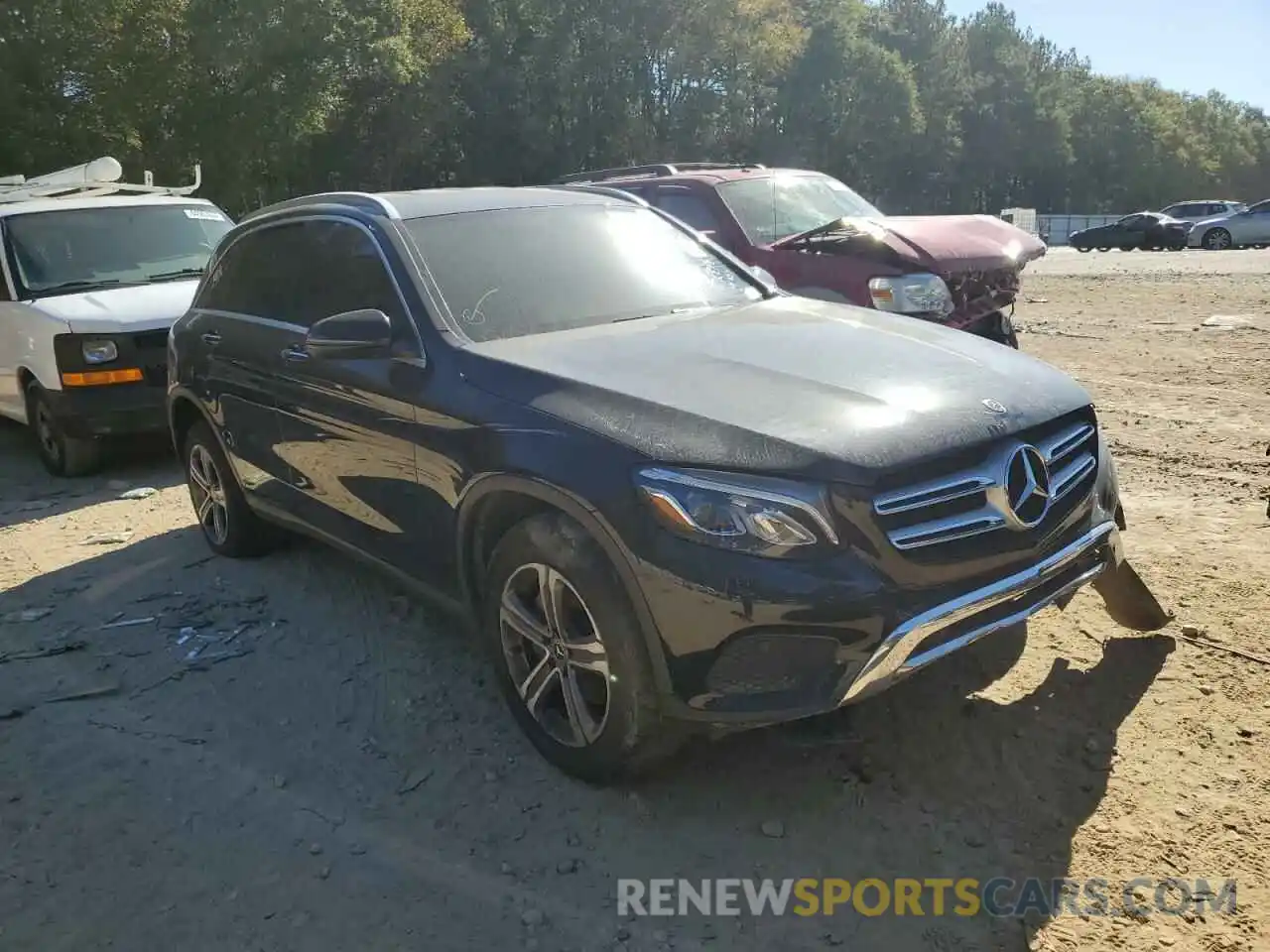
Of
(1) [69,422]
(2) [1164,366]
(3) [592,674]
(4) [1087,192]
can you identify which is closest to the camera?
(3) [592,674]

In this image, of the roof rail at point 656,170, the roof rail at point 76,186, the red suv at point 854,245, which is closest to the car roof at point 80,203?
the roof rail at point 76,186

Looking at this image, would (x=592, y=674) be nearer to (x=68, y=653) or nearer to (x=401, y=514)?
(x=401, y=514)

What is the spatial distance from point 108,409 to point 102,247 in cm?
160

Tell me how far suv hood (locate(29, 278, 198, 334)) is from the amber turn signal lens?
0.26 metres

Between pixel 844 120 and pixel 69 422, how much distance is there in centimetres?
5046

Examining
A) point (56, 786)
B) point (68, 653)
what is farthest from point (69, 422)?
point (56, 786)

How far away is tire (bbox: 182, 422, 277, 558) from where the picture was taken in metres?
5.36

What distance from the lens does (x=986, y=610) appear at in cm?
296

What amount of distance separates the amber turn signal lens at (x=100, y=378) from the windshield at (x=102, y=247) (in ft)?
2.97

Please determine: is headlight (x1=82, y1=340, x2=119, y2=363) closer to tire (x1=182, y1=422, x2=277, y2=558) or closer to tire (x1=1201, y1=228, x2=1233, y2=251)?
tire (x1=182, y1=422, x2=277, y2=558)

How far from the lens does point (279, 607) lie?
491 cm

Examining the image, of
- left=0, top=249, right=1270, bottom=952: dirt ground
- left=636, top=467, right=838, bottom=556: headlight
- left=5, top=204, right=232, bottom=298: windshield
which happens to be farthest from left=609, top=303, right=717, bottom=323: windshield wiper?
left=5, top=204, right=232, bottom=298: windshield

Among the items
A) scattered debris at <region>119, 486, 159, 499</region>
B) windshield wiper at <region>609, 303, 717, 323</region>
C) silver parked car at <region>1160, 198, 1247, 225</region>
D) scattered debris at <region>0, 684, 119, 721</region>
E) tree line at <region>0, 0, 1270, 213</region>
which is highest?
tree line at <region>0, 0, 1270, 213</region>

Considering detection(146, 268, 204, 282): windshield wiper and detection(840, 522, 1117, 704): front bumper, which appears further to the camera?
detection(146, 268, 204, 282): windshield wiper
